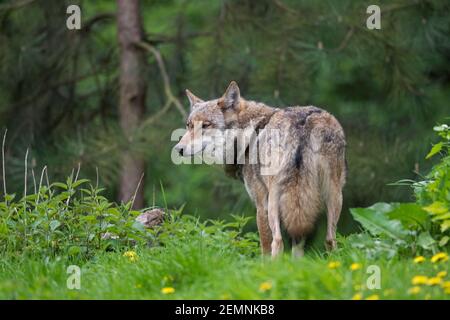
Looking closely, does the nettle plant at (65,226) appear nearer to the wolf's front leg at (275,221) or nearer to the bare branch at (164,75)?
the wolf's front leg at (275,221)

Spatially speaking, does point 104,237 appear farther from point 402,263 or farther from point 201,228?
point 402,263

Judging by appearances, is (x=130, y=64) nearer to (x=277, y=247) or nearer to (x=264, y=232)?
(x=264, y=232)

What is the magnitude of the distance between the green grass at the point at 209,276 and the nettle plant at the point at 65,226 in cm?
15

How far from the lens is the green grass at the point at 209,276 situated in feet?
14.6

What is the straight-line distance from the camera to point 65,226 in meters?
6.01

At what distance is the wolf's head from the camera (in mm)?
6453

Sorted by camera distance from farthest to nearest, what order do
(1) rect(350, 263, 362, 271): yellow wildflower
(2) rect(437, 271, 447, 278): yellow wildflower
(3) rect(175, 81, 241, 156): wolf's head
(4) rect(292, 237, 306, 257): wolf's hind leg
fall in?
(3) rect(175, 81, 241, 156): wolf's head, (4) rect(292, 237, 306, 257): wolf's hind leg, (1) rect(350, 263, 362, 271): yellow wildflower, (2) rect(437, 271, 447, 278): yellow wildflower

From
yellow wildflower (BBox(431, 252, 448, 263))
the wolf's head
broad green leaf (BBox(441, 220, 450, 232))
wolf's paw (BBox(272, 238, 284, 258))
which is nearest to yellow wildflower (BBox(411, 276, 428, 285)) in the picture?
yellow wildflower (BBox(431, 252, 448, 263))

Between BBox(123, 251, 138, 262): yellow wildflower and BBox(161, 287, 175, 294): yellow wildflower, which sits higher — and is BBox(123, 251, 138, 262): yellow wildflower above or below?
below

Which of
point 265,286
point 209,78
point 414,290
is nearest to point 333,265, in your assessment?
point 265,286

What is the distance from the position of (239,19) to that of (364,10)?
1763mm

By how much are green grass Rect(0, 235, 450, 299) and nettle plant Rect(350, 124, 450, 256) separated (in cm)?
12

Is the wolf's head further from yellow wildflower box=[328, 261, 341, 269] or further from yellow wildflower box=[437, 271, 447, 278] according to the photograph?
yellow wildflower box=[437, 271, 447, 278]

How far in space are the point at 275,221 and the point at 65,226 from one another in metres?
1.61
